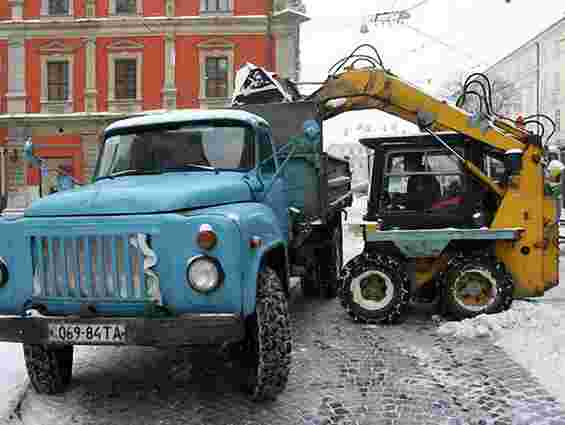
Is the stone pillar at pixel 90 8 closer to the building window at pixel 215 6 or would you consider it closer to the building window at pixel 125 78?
the building window at pixel 125 78

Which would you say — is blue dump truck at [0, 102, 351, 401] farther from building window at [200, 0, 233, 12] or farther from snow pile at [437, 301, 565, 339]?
building window at [200, 0, 233, 12]

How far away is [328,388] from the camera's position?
16.5ft

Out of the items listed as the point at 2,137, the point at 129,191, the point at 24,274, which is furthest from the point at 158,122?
the point at 2,137

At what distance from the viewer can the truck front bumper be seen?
13.0ft

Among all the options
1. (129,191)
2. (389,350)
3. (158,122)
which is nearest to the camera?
(129,191)

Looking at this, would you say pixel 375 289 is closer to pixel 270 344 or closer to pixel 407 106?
pixel 407 106

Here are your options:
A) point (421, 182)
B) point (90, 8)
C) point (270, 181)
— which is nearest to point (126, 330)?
point (270, 181)

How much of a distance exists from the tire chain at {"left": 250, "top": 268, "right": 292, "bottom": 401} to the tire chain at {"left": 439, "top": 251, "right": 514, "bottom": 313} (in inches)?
121

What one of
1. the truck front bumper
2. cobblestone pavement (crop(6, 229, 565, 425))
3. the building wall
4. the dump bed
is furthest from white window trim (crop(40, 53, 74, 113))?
the building wall

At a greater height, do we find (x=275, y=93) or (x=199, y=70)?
(x=199, y=70)

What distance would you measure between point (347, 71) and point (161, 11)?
23154mm

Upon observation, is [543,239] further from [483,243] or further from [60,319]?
[60,319]

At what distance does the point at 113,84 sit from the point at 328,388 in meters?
26.3

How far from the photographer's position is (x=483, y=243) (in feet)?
23.8
